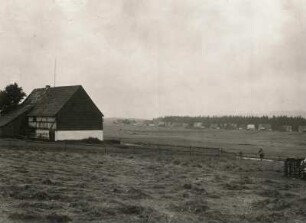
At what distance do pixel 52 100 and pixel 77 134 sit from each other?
6.68m

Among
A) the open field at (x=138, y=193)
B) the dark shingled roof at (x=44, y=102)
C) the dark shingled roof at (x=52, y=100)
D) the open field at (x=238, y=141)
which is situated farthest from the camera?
the open field at (x=238, y=141)

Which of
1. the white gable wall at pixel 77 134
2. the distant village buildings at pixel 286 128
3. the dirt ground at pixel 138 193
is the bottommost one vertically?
the dirt ground at pixel 138 193

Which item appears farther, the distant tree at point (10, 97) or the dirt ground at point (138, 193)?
the distant tree at point (10, 97)

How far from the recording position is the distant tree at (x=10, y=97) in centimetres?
6494

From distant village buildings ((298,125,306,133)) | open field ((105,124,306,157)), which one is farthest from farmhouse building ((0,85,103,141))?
distant village buildings ((298,125,306,133))

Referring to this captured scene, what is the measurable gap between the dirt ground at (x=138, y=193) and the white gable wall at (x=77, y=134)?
73.2 ft

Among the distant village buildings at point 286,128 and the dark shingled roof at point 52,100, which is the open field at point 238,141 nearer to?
the dark shingled roof at point 52,100

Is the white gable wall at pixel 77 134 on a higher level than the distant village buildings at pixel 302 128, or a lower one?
lower

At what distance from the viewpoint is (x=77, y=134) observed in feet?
183

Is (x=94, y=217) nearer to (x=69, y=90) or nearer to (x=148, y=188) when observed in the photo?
(x=148, y=188)

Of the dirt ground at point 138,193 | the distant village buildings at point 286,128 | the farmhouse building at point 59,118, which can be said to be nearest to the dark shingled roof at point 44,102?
the farmhouse building at point 59,118

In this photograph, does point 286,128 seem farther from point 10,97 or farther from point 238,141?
point 10,97

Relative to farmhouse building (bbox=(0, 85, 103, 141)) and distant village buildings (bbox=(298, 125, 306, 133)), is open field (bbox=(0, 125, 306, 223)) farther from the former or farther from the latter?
distant village buildings (bbox=(298, 125, 306, 133))

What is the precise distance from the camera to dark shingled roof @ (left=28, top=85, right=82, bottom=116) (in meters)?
56.2
